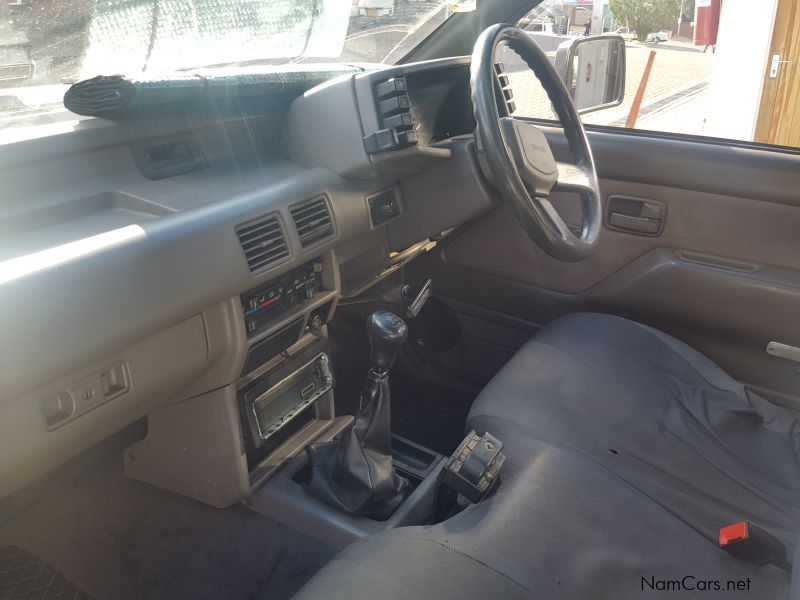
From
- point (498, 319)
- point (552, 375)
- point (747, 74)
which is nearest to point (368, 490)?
point (552, 375)

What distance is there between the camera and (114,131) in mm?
1368

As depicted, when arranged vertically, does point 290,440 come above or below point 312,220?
below

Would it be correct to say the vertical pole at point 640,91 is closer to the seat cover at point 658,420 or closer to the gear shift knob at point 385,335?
the seat cover at point 658,420

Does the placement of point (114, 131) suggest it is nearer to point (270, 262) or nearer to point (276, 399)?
point (270, 262)

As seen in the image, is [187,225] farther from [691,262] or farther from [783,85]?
[783,85]

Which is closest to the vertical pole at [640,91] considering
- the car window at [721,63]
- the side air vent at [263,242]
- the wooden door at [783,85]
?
the car window at [721,63]

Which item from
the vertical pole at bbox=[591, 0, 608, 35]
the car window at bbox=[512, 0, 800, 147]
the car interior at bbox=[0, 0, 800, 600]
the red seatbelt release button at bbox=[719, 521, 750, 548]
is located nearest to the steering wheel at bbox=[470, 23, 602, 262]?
the car interior at bbox=[0, 0, 800, 600]

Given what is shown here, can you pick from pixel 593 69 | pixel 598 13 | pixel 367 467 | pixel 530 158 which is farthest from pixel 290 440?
pixel 598 13

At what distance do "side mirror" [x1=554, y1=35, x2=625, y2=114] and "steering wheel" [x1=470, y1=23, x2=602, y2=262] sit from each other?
19cm

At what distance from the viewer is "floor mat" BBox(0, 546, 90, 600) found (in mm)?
1628

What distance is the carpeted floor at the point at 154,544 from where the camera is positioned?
5.37 feet

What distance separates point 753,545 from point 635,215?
108 centimetres

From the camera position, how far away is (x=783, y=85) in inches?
170

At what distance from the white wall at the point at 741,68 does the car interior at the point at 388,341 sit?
2.65 metres
